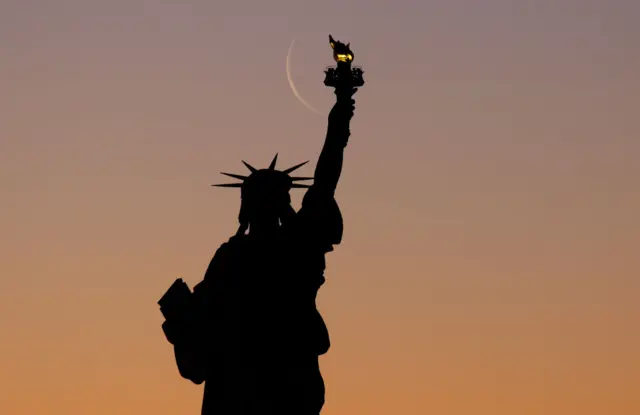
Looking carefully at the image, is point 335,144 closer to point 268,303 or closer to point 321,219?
point 321,219

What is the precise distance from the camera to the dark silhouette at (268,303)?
103 meters

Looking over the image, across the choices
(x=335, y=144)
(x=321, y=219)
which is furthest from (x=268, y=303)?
(x=335, y=144)

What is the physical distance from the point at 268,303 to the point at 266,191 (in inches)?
50.9

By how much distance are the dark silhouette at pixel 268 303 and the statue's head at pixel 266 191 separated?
0.01m

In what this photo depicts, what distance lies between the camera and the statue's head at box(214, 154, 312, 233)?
103 meters

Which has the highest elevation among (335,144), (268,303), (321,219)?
(335,144)

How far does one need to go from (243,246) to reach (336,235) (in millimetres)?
1106

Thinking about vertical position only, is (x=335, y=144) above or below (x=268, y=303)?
above

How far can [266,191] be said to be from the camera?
10338 cm

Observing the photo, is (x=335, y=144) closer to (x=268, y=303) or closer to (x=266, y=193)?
(x=266, y=193)

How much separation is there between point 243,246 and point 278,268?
48cm

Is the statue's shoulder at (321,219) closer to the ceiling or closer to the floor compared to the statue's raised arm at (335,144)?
closer to the floor

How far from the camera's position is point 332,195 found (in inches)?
4072

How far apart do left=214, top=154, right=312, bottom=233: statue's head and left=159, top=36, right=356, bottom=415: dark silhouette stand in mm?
11
